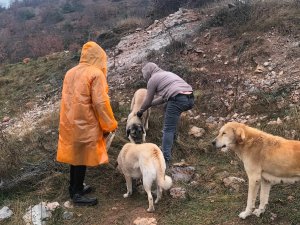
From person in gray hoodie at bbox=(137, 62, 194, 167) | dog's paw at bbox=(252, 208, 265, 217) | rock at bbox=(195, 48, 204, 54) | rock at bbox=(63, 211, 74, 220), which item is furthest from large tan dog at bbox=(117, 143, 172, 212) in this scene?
rock at bbox=(195, 48, 204, 54)

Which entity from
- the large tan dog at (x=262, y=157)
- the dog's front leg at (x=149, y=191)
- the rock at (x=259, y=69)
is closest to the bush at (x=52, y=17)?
the rock at (x=259, y=69)

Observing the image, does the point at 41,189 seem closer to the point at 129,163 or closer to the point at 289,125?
the point at 129,163

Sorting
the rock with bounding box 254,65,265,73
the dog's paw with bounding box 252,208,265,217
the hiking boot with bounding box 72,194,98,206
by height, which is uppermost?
the rock with bounding box 254,65,265,73

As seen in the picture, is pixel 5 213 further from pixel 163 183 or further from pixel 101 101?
pixel 163 183

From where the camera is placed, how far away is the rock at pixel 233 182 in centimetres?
570

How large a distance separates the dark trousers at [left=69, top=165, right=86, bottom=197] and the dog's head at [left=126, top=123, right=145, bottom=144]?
1.68m

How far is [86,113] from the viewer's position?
17.1 feet

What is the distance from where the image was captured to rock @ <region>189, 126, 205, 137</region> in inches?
297

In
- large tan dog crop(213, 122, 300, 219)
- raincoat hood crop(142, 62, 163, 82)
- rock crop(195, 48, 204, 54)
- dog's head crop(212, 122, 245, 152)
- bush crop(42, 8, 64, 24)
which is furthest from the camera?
bush crop(42, 8, 64, 24)

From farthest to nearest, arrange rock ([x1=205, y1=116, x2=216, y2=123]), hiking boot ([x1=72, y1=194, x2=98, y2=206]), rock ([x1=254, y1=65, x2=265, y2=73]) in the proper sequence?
1. rock ([x1=254, y1=65, x2=265, y2=73])
2. rock ([x1=205, y1=116, x2=216, y2=123])
3. hiking boot ([x1=72, y1=194, x2=98, y2=206])

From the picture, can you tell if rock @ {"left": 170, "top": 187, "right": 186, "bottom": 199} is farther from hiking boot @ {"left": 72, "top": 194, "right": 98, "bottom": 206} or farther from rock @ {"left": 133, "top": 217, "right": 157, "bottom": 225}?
hiking boot @ {"left": 72, "top": 194, "right": 98, "bottom": 206}

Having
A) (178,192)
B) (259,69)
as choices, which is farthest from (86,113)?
(259,69)

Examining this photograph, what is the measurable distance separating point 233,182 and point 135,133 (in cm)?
202

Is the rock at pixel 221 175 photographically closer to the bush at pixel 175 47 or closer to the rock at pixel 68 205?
the rock at pixel 68 205
